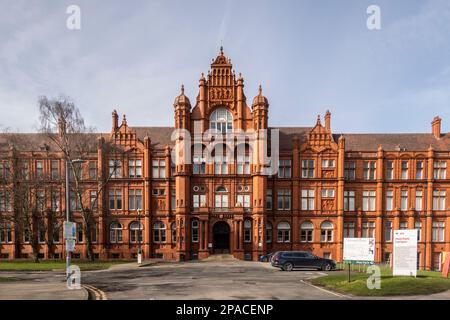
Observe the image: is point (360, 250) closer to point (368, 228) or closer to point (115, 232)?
point (368, 228)

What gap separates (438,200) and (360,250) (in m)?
32.0

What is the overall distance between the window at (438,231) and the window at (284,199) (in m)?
19.5

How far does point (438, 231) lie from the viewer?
4309cm

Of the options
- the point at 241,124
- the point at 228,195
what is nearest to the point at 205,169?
the point at 228,195

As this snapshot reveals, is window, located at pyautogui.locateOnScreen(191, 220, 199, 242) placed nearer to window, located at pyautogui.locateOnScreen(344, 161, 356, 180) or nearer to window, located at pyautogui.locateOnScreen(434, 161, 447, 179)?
window, located at pyautogui.locateOnScreen(344, 161, 356, 180)

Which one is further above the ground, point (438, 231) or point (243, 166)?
point (243, 166)

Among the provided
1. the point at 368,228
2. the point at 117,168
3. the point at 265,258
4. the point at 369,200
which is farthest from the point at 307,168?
the point at 117,168

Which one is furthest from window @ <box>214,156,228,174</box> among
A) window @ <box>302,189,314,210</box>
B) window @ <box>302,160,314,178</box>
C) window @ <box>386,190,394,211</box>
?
window @ <box>386,190,394,211</box>

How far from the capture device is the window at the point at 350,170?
1713 inches

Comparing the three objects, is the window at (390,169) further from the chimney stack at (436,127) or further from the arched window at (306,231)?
the arched window at (306,231)

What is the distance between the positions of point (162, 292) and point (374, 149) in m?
38.2

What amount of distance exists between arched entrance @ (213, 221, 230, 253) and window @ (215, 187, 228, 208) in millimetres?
2180
